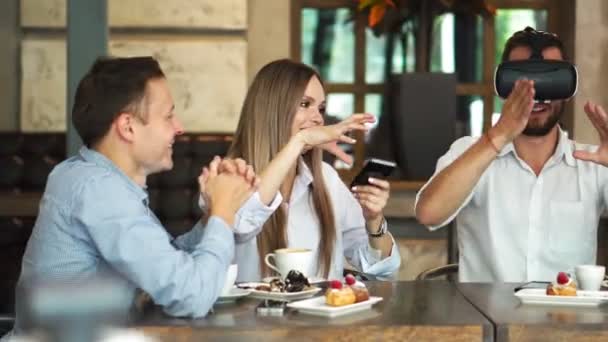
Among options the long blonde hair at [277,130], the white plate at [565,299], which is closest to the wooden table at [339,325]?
the white plate at [565,299]

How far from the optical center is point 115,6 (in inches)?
166

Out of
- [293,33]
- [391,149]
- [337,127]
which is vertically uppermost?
[293,33]

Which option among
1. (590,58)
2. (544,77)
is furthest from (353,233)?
(590,58)

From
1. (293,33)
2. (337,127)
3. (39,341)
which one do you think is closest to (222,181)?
(337,127)

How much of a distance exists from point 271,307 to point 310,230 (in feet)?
2.54

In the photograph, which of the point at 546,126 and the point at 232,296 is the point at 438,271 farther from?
the point at 232,296

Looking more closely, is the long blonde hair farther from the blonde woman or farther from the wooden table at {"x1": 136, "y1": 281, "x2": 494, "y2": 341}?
the wooden table at {"x1": 136, "y1": 281, "x2": 494, "y2": 341}

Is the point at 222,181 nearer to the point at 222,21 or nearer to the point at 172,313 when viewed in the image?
the point at 172,313

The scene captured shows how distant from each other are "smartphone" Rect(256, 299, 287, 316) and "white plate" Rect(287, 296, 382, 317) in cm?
2

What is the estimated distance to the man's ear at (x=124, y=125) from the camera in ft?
4.80

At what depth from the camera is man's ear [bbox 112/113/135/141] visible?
1.46 m

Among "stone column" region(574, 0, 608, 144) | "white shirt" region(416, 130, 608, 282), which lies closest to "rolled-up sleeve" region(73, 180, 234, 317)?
"white shirt" region(416, 130, 608, 282)

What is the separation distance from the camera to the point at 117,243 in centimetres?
130

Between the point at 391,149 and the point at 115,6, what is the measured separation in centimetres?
153
